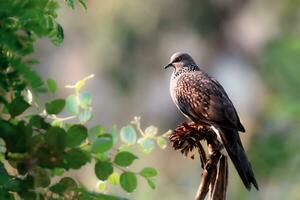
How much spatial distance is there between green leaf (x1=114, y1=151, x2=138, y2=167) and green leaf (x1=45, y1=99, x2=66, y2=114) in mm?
212

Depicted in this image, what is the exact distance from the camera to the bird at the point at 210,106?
4922mm

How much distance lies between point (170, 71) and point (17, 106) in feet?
73.8

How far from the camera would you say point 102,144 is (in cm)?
269

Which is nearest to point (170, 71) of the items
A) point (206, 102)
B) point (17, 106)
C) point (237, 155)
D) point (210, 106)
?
point (206, 102)

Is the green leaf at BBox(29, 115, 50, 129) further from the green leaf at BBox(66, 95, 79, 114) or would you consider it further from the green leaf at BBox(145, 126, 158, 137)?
the green leaf at BBox(145, 126, 158, 137)

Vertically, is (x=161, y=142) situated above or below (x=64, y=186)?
above

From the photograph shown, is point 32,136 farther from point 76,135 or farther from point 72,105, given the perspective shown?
point 72,105

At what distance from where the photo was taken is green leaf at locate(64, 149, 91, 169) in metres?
2.58

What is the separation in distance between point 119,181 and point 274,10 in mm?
22657

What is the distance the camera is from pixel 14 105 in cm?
261

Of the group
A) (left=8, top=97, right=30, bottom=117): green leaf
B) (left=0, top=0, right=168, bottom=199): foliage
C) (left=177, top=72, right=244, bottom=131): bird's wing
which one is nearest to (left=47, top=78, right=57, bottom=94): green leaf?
(left=0, top=0, right=168, bottom=199): foliage

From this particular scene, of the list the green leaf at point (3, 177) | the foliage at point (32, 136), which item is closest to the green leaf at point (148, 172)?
the foliage at point (32, 136)

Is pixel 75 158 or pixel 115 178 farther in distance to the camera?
pixel 115 178

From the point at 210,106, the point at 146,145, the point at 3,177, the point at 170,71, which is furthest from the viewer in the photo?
the point at 170,71
